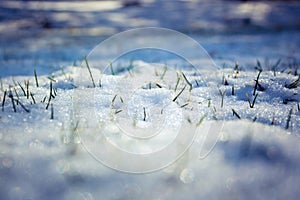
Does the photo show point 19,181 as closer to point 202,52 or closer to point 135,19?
point 202,52

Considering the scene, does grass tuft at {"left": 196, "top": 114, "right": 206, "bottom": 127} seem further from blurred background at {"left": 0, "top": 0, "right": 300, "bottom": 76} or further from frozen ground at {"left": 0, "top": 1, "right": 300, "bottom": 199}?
blurred background at {"left": 0, "top": 0, "right": 300, "bottom": 76}

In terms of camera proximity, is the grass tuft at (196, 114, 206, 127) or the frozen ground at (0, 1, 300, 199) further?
the grass tuft at (196, 114, 206, 127)

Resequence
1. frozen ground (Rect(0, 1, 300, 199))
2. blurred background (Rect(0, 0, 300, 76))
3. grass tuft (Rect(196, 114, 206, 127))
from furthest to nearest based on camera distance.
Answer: blurred background (Rect(0, 0, 300, 76))
grass tuft (Rect(196, 114, 206, 127))
frozen ground (Rect(0, 1, 300, 199))

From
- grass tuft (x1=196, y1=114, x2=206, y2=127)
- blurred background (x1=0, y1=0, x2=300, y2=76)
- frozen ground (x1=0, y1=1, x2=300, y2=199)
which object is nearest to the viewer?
frozen ground (x1=0, y1=1, x2=300, y2=199)

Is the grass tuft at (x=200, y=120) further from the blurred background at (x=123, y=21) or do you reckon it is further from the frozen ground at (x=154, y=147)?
the blurred background at (x=123, y=21)

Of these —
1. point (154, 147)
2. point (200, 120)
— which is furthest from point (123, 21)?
point (154, 147)

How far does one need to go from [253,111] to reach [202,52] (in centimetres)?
393

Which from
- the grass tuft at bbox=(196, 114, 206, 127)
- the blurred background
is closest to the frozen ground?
the grass tuft at bbox=(196, 114, 206, 127)

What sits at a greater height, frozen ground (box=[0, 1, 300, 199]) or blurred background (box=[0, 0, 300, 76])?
blurred background (box=[0, 0, 300, 76])

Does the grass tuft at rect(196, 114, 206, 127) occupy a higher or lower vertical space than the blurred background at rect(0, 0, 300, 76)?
lower

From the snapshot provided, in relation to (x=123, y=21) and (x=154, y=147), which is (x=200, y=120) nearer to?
(x=154, y=147)

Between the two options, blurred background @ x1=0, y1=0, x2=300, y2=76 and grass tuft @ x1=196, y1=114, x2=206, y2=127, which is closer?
grass tuft @ x1=196, y1=114, x2=206, y2=127

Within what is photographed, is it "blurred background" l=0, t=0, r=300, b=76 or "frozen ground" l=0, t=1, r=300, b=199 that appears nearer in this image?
"frozen ground" l=0, t=1, r=300, b=199

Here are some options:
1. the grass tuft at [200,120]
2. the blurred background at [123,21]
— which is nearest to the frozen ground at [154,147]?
the grass tuft at [200,120]
